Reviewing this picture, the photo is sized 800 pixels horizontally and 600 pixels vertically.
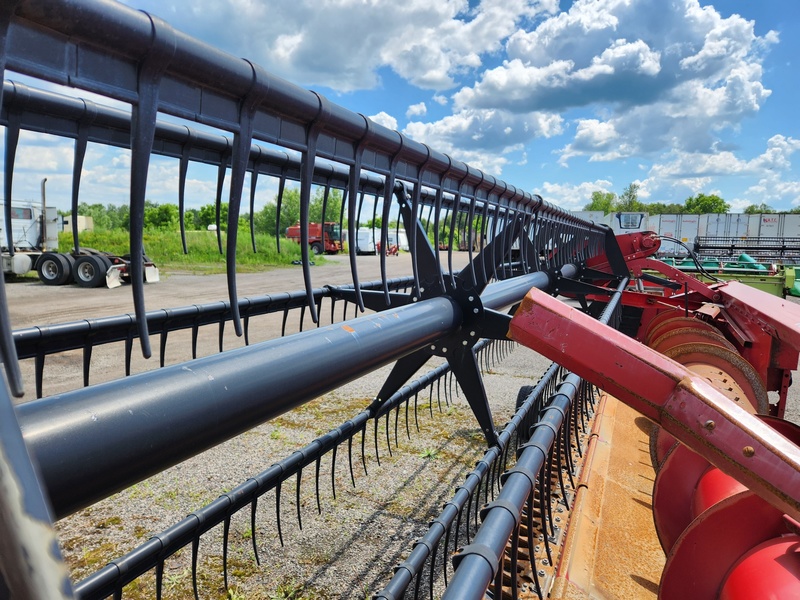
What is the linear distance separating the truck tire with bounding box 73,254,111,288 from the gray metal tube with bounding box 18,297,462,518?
13.7 m

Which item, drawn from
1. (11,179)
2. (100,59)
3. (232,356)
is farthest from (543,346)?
(11,179)

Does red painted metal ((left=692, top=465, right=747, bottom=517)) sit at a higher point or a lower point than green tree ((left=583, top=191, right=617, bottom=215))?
lower

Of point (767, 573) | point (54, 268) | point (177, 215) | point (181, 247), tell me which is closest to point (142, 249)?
point (177, 215)

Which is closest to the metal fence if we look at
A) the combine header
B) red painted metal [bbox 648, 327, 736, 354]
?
the combine header

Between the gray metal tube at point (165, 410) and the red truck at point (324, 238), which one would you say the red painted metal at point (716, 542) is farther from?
the red truck at point (324, 238)

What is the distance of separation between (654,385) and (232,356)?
1.00 meters

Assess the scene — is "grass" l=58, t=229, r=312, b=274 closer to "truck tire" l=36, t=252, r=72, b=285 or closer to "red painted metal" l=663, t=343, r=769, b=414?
"red painted metal" l=663, t=343, r=769, b=414

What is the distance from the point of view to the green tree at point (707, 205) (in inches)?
3189

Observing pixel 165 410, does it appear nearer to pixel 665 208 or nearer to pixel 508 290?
pixel 508 290

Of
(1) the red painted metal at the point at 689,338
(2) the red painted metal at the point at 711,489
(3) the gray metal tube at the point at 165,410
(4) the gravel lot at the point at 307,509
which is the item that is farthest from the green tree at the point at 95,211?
(1) the red painted metal at the point at 689,338

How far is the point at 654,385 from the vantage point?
4.40 feet

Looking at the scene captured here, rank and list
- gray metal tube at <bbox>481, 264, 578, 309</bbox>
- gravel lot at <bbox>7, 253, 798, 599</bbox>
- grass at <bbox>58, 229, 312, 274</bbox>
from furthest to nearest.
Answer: gray metal tube at <bbox>481, 264, 578, 309</bbox>
gravel lot at <bbox>7, 253, 798, 599</bbox>
grass at <bbox>58, 229, 312, 274</bbox>

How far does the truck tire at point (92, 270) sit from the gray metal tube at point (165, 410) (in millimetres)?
13687

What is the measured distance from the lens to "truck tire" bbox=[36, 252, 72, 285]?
14109mm
